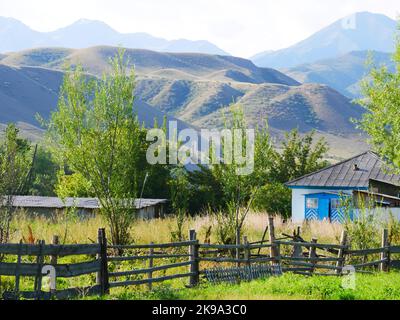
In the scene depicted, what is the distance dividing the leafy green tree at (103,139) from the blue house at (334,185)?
650 inches

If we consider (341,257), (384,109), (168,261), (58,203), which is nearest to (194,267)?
(168,261)

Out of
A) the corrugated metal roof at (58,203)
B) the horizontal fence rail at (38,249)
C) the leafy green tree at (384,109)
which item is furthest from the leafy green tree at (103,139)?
the corrugated metal roof at (58,203)

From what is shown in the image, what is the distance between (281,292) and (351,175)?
2393 centimetres

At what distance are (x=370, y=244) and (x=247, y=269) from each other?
5.23 meters

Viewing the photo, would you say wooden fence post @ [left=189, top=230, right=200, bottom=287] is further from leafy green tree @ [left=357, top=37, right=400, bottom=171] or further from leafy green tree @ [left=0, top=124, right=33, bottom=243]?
leafy green tree @ [left=357, top=37, right=400, bottom=171]

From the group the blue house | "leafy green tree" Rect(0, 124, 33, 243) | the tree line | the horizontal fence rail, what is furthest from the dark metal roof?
the horizontal fence rail

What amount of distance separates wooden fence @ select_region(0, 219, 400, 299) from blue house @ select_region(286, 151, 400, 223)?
14.2 m

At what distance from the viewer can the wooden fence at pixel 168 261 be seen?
35.5ft

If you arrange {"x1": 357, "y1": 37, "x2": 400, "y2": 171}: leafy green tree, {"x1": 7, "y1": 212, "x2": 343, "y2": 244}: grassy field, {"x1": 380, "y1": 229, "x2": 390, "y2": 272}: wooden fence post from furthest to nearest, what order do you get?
{"x1": 7, "y1": 212, "x2": 343, "y2": 244}: grassy field
{"x1": 357, "y1": 37, "x2": 400, "y2": 171}: leafy green tree
{"x1": 380, "y1": 229, "x2": 390, "y2": 272}: wooden fence post

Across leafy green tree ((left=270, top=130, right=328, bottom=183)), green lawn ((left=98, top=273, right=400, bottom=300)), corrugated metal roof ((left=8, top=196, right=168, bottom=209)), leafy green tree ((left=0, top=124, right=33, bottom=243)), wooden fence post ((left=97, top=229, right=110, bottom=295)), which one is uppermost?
leafy green tree ((left=270, top=130, right=328, bottom=183))

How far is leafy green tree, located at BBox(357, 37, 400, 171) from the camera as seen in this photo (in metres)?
21.4

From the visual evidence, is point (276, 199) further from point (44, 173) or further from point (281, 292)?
point (281, 292)

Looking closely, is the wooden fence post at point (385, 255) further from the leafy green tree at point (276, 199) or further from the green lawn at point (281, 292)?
the leafy green tree at point (276, 199)
